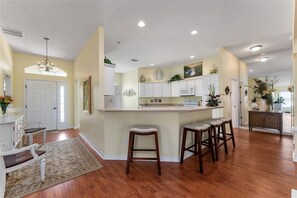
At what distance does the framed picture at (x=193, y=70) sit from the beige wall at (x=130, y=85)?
8.29ft

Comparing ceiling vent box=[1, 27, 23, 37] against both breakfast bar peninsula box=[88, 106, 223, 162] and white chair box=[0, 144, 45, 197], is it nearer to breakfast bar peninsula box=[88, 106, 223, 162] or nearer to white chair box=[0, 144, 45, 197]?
breakfast bar peninsula box=[88, 106, 223, 162]

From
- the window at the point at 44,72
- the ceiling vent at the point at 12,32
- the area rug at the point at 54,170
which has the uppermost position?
the ceiling vent at the point at 12,32

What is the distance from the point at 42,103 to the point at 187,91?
588cm

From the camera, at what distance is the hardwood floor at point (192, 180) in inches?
72.6

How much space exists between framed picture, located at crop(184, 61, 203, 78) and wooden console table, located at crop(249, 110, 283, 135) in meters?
2.57

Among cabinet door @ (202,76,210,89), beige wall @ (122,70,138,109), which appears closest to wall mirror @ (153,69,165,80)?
beige wall @ (122,70,138,109)

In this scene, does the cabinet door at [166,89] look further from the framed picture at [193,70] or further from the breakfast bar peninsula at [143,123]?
the breakfast bar peninsula at [143,123]

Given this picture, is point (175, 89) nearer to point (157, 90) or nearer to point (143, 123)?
point (157, 90)

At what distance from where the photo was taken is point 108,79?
342 cm

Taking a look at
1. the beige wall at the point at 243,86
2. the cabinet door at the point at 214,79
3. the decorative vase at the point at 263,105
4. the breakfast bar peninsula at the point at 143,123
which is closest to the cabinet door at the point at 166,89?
the cabinet door at the point at 214,79

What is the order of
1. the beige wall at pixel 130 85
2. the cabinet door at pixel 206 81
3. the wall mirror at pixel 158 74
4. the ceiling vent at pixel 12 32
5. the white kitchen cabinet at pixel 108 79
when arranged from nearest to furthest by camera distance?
the ceiling vent at pixel 12 32 < the white kitchen cabinet at pixel 108 79 < the cabinet door at pixel 206 81 < the wall mirror at pixel 158 74 < the beige wall at pixel 130 85

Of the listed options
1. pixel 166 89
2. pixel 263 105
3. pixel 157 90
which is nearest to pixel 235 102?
pixel 263 105

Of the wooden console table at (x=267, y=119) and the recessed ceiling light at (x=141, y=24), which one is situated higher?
the recessed ceiling light at (x=141, y=24)

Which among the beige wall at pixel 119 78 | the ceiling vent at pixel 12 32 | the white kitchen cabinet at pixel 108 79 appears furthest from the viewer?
the beige wall at pixel 119 78
